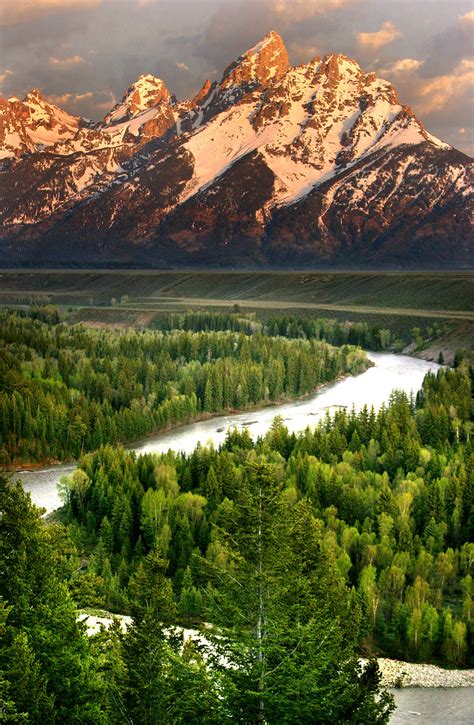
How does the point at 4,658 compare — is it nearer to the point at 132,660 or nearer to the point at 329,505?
the point at 132,660

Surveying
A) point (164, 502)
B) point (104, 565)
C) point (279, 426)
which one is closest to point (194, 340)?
point (279, 426)

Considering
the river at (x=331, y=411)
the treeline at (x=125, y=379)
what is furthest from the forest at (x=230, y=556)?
the river at (x=331, y=411)

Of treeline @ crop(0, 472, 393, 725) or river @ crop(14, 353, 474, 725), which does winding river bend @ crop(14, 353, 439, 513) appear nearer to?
river @ crop(14, 353, 474, 725)

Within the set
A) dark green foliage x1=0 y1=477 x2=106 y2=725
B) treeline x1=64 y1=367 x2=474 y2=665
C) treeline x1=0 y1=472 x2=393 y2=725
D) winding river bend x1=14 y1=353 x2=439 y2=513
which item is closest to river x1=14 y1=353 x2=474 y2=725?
winding river bend x1=14 y1=353 x2=439 y2=513

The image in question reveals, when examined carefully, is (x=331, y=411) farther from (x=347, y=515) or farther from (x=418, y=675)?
(x=418, y=675)

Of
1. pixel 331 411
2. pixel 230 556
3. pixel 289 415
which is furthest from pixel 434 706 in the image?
pixel 289 415

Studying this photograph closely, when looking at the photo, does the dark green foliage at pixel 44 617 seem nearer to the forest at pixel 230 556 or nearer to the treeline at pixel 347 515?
the forest at pixel 230 556
